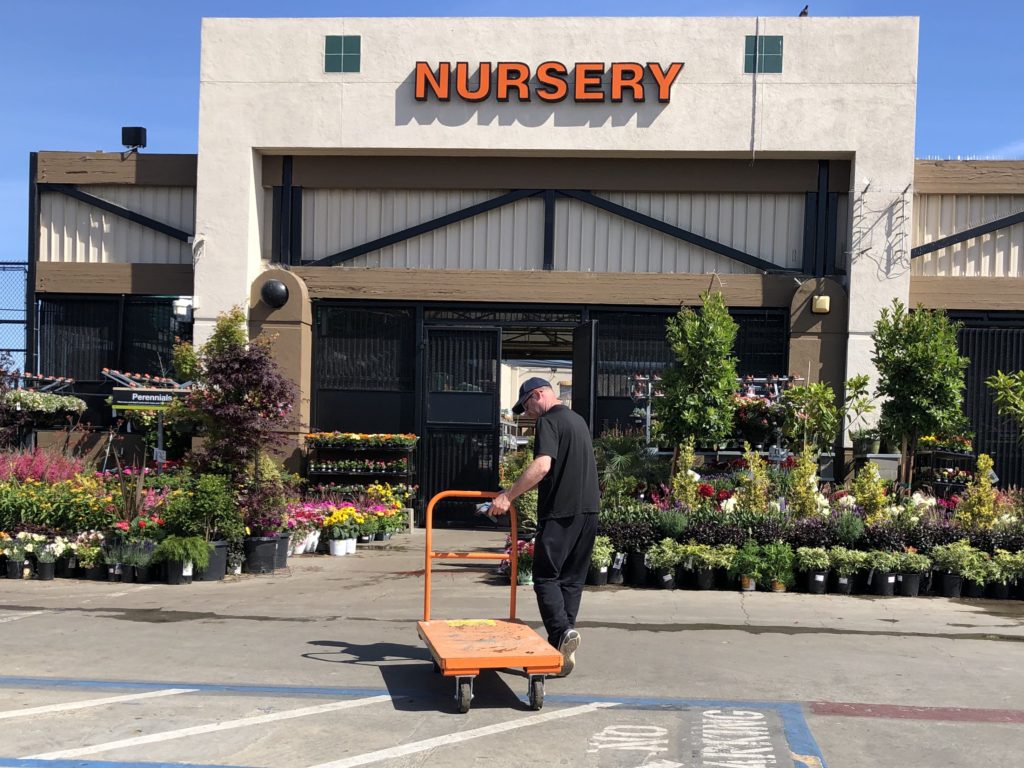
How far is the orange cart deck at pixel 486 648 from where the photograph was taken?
6328mm

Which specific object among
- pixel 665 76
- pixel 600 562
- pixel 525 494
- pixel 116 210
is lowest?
pixel 600 562

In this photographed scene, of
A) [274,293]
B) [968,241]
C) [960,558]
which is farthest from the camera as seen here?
[274,293]

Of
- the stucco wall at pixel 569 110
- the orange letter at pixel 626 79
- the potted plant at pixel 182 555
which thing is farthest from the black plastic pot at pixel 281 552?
the orange letter at pixel 626 79

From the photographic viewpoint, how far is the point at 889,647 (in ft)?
28.2

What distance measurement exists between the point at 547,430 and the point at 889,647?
144 inches

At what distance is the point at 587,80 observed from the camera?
17.3 m

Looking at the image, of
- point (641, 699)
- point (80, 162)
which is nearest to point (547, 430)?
point (641, 699)

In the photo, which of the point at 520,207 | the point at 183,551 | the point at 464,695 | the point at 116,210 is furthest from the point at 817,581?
the point at 116,210

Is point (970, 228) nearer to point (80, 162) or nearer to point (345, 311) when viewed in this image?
point (345, 311)

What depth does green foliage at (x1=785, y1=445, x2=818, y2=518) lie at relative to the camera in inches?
478

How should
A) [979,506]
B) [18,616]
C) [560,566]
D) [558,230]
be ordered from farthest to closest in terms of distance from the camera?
[558,230], [979,506], [18,616], [560,566]

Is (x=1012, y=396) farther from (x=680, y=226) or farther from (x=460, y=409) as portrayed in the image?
(x=460, y=409)

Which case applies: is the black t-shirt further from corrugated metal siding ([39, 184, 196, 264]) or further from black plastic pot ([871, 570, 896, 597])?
corrugated metal siding ([39, 184, 196, 264])

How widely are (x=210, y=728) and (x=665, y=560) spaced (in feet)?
20.9
